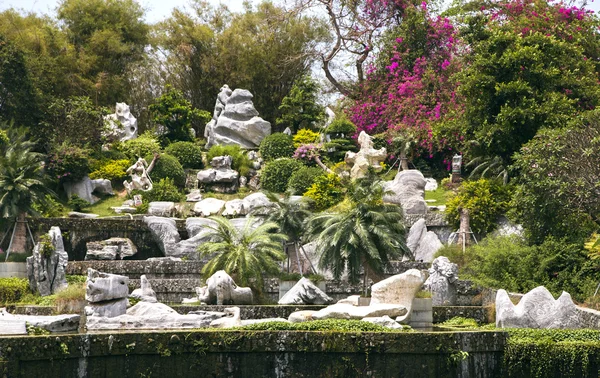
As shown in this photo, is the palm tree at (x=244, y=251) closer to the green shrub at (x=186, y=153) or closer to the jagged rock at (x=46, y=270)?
the jagged rock at (x=46, y=270)

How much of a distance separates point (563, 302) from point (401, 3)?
3279 centimetres

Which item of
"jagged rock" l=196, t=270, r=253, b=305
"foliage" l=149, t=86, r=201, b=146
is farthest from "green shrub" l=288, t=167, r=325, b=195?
"jagged rock" l=196, t=270, r=253, b=305

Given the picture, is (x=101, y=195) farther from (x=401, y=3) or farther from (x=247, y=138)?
(x=401, y=3)

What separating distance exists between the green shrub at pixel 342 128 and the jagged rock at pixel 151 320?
92.4 ft

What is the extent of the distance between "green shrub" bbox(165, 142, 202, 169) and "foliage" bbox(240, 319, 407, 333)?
94.6ft

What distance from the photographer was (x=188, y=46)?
192 ft

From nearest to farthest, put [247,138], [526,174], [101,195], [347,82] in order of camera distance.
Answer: [526,174], [101,195], [247,138], [347,82]

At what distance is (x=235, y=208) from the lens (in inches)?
1635

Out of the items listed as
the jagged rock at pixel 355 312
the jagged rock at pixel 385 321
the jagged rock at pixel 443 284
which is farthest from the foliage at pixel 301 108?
the jagged rock at pixel 385 321

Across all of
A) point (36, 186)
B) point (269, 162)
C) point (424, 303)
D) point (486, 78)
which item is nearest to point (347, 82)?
point (269, 162)

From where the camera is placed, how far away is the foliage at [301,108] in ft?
174

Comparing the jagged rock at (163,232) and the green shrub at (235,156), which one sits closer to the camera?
the jagged rock at (163,232)

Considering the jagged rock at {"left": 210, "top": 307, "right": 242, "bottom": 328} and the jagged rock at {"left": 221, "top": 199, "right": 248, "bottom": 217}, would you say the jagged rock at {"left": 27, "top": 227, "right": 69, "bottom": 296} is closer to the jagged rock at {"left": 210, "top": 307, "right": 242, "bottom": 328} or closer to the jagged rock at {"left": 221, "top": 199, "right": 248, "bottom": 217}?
the jagged rock at {"left": 210, "top": 307, "right": 242, "bottom": 328}

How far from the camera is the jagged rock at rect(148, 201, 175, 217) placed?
138ft
